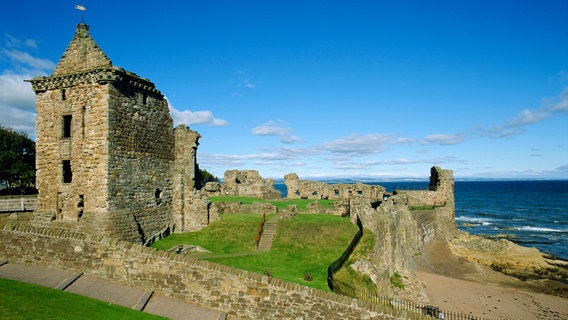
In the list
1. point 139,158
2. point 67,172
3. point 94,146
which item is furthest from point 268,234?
point 67,172

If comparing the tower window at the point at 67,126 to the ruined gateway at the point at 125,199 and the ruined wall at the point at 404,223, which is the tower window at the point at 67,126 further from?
the ruined wall at the point at 404,223

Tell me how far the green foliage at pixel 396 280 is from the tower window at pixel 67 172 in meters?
21.4

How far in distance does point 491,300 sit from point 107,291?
25508 millimetres

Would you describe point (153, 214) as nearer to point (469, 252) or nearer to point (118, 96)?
point (118, 96)

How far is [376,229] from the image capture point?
23328 millimetres

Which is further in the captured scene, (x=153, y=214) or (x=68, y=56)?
(x=153, y=214)

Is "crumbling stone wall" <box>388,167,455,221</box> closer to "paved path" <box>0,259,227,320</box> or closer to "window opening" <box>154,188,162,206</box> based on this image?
"window opening" <box>154,188,162,206</box>

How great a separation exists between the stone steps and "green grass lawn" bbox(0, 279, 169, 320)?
38.7 feet

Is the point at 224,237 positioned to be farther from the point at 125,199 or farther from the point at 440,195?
the point at 440,195

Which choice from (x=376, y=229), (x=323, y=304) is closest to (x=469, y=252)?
(x=376, y=229)

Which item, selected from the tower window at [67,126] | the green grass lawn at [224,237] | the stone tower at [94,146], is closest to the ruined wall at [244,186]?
the green grass lawn at [224,237]

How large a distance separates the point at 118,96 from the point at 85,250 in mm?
10539

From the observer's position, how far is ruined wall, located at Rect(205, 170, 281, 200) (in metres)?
38.6

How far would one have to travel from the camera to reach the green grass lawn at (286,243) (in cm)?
1859
